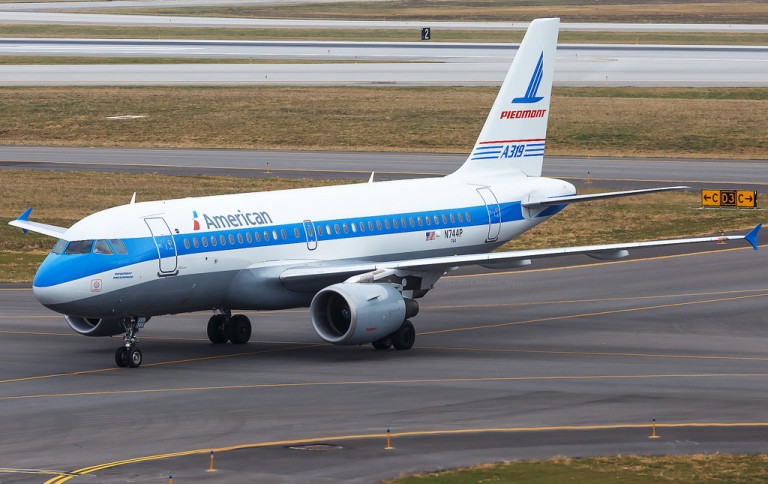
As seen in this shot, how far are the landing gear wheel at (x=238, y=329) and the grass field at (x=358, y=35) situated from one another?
116953mm

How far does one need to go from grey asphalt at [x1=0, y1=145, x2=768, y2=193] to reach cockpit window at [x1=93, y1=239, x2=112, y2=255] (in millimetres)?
41285

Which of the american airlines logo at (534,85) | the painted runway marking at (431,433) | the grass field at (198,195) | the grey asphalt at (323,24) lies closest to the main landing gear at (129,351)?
the painted runway marking at (431,433)

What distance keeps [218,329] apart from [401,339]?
5871mm

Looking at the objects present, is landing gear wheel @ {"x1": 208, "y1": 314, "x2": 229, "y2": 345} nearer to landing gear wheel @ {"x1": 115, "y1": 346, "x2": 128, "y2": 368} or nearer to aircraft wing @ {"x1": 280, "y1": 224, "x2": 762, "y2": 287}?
aircraft wing @ {"x1": 280, "y1": 224, "x2": 762, "y2": 287}

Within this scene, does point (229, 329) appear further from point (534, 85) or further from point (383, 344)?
point (534, 85)

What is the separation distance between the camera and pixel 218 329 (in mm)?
43938

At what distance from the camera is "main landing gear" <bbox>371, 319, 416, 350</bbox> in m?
42.3

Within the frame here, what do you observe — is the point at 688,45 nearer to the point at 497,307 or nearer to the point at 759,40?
the point at 759,40

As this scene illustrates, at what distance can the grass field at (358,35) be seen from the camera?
15738 centimetres

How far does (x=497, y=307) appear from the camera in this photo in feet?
166

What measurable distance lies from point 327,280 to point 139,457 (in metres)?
14.1

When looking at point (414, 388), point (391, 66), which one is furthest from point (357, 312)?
point (391, 66)

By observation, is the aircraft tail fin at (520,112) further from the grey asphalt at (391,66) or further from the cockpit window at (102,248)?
the grey asphalt at (391,66)

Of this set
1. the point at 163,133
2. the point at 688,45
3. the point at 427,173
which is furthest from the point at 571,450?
the point at 688,45
